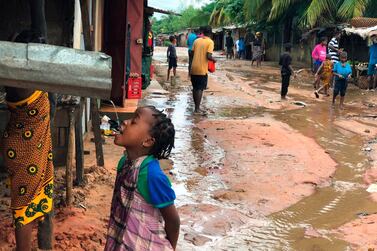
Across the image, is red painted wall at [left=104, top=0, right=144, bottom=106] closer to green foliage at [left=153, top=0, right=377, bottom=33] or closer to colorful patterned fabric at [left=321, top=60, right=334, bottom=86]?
colorful patterned fabric at [left=321, top=60, right=334, bottom=86]

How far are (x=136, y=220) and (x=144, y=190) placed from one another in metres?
0.16

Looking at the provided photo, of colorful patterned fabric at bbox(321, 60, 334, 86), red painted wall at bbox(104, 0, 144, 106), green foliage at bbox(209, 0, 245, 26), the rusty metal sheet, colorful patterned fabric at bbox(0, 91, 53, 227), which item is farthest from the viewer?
green foliage at bbox(209, 0, 245, 26)

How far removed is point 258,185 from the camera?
621cm

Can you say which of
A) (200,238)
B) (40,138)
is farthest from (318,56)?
(40,138)

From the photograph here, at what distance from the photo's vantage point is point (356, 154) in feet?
26.8

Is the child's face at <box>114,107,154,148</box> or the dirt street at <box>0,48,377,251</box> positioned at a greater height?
the child's face at <box>114,107,154,148</box>

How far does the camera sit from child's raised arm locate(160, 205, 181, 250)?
7.56 feet

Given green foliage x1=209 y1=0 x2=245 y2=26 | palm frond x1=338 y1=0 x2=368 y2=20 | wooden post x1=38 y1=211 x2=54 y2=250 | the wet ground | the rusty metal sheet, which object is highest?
green foliage x1=209 y1=0 x2=245 y2=26

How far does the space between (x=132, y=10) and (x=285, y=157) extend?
5404 mm

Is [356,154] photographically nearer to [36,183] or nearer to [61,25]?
[61,25]

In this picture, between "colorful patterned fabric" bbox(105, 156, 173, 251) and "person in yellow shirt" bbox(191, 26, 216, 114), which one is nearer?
"colorful patterned fabric" bbox(105, 156, 173, 251)

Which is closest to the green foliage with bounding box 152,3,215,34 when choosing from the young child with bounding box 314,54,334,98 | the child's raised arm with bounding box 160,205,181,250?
the young child with bounding box 314,54,334,98

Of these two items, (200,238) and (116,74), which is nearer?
(200,238)

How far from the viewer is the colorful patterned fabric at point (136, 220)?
233cm
